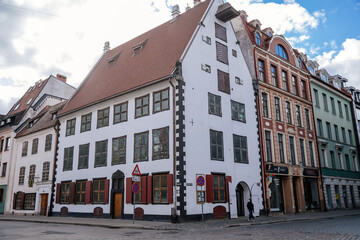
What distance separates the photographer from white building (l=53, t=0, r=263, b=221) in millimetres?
20141

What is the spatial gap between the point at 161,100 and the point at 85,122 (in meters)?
9.38

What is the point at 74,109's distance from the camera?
28.5 m

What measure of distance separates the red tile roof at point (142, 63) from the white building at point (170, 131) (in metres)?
0.12

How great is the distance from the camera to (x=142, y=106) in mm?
23000

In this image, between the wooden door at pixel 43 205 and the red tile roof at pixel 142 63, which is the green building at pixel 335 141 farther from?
the wooden door at pixel 43 205

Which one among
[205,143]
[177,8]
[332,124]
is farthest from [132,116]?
[332,124]

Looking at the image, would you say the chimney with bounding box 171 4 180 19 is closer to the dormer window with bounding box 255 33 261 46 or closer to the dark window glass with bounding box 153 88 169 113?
the dormer window with bounding box 255 33 261 46

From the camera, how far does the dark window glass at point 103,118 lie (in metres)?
25.8

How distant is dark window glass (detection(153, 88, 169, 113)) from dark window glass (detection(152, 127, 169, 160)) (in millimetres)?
1488

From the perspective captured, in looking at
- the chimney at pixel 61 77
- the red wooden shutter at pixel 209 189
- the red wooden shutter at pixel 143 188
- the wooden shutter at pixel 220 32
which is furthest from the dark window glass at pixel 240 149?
the chimney at pixel 61 77

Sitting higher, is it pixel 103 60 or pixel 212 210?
pixel 103 60

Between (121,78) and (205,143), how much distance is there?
9874 millimetres

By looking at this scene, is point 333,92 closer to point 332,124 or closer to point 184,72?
point 332,124

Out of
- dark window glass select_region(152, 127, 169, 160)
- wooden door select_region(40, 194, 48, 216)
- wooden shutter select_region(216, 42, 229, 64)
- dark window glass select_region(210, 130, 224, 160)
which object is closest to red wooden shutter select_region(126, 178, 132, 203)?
dark window glass select_region(152, 127, 169, 160)
